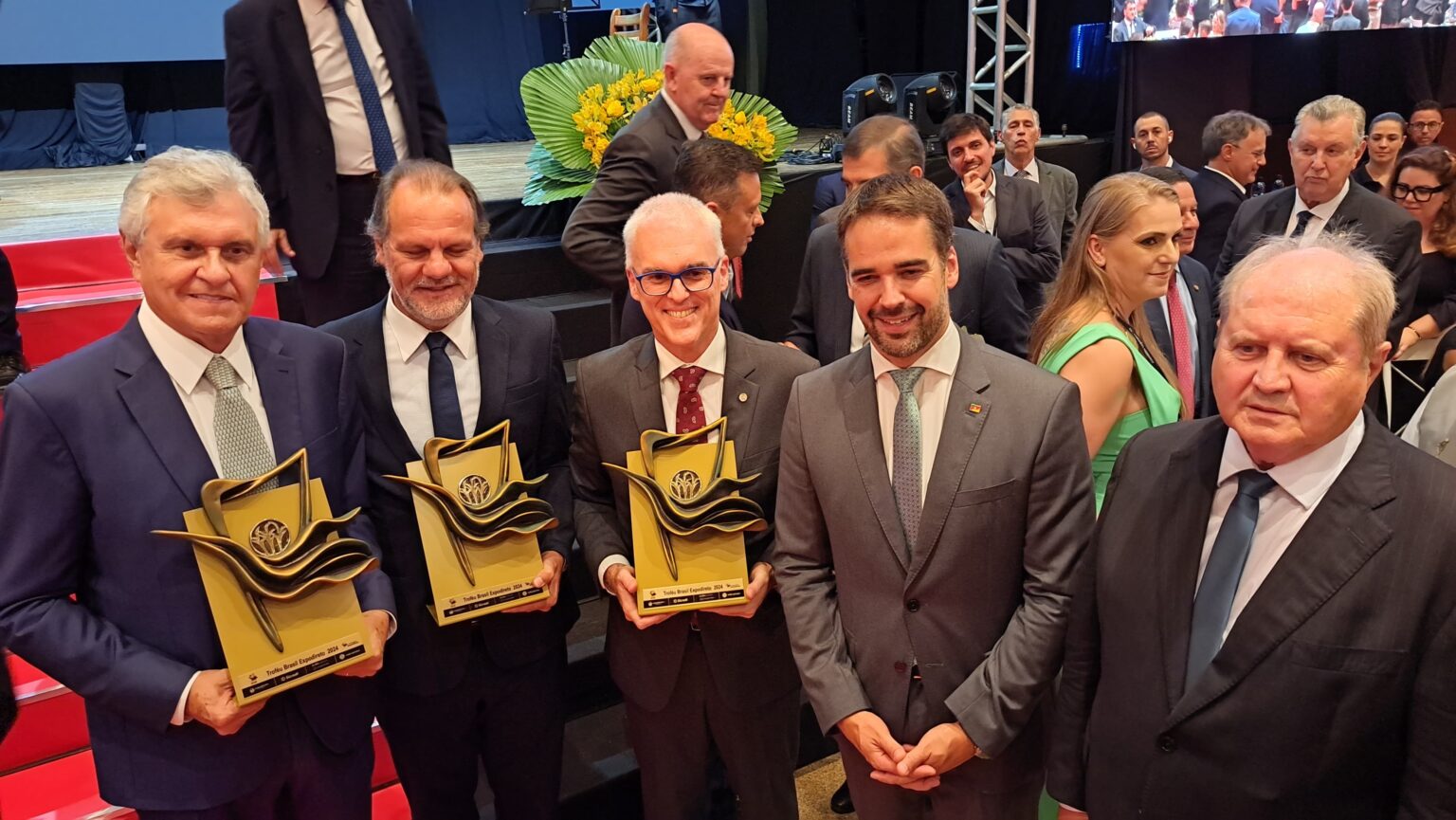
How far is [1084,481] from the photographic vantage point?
1849 millimetres

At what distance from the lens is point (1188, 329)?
8.41 ft

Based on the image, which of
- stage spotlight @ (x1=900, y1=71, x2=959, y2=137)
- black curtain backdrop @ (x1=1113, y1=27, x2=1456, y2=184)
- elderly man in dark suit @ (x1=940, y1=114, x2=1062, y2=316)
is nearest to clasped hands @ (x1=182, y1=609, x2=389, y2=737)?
elderly man in dark suit @ (x1=940, y1=114, x2=1062, y2=316)

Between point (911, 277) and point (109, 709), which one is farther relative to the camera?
point (911, 277)

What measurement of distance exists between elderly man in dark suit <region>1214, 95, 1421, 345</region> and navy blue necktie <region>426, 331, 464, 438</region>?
3.42 metres

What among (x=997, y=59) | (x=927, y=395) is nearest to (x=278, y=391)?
(x=927, y=395)

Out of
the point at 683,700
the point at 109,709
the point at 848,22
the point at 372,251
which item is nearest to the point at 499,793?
the point at 683,700

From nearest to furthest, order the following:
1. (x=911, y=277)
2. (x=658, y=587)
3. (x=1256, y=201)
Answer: (x=911, y=277) → (x=658, y=587) → (x=1256, y=201)

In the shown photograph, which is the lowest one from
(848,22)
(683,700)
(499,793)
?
(499,793)

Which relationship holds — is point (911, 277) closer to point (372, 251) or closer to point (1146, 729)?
point (1146, 729)

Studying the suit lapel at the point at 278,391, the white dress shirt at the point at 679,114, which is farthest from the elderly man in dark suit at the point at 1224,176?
the suit lapel at the point at 278,391

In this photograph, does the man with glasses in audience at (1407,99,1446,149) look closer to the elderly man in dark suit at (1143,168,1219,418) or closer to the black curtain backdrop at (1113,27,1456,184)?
the black curtain backdrop at (1113,27,1456,184)

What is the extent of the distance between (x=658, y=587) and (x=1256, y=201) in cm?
380

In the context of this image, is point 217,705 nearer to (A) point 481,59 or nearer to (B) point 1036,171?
(B) point 1036,171

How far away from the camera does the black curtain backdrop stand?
25.4ft
